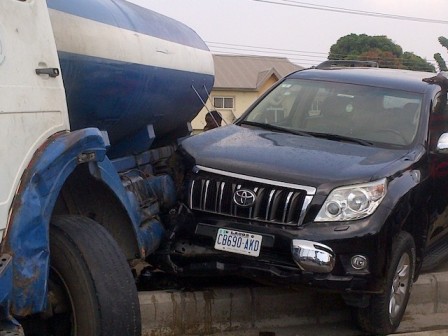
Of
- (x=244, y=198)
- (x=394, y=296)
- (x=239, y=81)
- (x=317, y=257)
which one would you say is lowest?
(x=239, y=81)

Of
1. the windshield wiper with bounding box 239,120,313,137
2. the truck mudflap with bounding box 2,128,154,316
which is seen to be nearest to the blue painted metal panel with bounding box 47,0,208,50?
the windshield wiper with bounding box 239,120,313,137

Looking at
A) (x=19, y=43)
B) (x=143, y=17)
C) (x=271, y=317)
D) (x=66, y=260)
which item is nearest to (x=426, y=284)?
(x=271, y=317)

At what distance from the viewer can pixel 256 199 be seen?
5.77 m

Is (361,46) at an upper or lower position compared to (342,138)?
lower

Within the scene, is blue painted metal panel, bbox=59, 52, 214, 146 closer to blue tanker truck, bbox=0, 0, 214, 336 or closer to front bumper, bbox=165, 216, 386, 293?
blue tanker truck, bbox=0, 0, 214, 336

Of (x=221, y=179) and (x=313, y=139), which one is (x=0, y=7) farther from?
(x=313, y=139)

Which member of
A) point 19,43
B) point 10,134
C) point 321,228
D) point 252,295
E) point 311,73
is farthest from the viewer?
point 311,73

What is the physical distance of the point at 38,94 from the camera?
159 inches

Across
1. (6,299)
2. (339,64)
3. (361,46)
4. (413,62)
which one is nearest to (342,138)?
(339,64)

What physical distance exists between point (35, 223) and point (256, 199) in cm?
232

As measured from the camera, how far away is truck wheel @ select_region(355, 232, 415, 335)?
5.88m

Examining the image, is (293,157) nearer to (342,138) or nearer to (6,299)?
(342,138)

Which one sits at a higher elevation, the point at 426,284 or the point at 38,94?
the point at 38,94

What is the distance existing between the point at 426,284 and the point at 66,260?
13.0 ft
